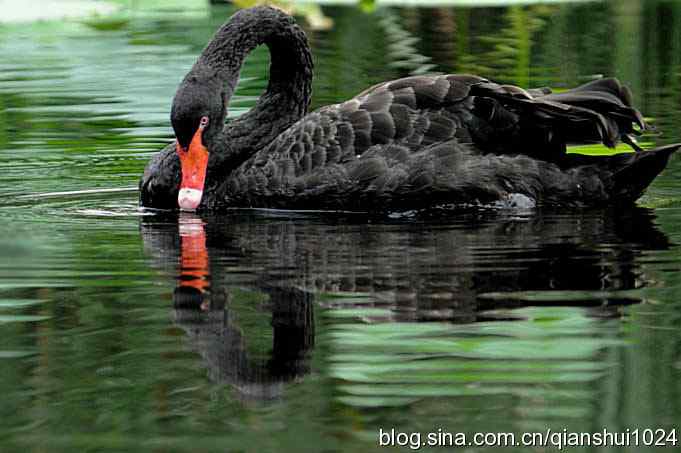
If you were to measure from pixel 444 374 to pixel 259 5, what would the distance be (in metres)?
4.19

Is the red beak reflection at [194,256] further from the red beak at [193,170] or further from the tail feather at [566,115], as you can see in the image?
the tail feather at [566,115]

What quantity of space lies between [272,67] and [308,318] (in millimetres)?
3384

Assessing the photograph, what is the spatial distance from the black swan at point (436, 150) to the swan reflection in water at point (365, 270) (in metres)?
0.15

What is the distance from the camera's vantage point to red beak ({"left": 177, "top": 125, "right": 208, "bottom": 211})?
21.8ft

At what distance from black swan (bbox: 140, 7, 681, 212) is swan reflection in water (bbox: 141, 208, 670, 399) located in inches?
6.1

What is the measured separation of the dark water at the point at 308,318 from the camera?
11.0 ft

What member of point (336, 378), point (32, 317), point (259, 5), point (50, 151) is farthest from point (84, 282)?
point (50, 151)

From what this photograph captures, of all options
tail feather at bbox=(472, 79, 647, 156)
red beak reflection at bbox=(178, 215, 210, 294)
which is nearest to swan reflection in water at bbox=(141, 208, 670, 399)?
red beak reflection at bbox=(178, 215, 210, 294)

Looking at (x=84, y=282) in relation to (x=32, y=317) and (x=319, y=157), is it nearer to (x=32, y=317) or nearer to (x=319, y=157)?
(x=32, y=317)

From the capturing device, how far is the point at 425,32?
1385 cm

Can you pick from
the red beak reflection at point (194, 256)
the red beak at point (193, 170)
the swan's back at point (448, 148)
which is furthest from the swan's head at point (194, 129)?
the swan's back at point (448, 148)

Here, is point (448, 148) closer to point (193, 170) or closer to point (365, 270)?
point (193, 170)

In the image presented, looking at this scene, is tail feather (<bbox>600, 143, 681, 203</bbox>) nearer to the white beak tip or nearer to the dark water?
the dark water

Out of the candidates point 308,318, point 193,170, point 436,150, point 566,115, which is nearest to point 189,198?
point 193,170
